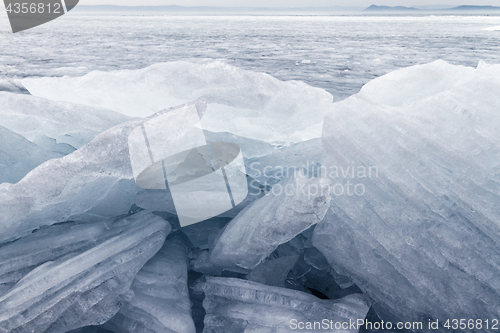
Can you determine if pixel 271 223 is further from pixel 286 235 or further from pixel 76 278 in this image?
pixel 76 278

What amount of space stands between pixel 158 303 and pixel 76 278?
0.28 meters

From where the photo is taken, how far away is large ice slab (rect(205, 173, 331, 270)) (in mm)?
1173

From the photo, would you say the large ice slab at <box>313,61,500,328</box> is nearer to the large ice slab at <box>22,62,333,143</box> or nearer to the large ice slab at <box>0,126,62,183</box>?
the large ice slab at <box>22,62,333,143</box>

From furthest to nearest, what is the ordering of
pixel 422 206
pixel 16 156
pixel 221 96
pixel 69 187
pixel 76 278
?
pixel 221 96, pixel 16 156, pixel 69 187, pixel 422 206, pixel 76 278

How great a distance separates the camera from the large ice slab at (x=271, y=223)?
3.85 feet

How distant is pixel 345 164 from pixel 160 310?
0.92 m

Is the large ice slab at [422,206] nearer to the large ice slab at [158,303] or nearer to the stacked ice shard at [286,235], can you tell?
the stacked ice shard at [286,235]

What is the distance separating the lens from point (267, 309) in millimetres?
1144

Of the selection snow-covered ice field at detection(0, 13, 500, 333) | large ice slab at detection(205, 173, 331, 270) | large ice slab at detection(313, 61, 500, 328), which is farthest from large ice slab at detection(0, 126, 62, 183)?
large ice slab at detection(313, 61, 500, 328)

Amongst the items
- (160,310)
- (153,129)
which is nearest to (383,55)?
(153,129)

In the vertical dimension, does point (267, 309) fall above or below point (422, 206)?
below

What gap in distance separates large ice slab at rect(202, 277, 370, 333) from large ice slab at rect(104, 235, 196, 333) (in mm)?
95

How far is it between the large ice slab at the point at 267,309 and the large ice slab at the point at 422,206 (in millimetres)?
152

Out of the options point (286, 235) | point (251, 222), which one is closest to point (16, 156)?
point (251, 222)
